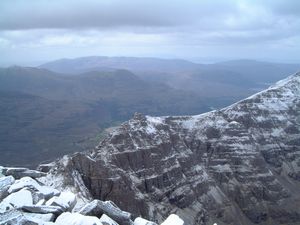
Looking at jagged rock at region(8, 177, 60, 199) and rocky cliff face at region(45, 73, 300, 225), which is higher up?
jagged rock at region(8, 177, 60, 199)

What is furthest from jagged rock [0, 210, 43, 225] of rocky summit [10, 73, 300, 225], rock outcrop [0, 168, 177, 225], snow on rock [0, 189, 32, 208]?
rocky summit [10, 73, 300, 225]

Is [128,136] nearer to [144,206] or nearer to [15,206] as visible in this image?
[144,206]

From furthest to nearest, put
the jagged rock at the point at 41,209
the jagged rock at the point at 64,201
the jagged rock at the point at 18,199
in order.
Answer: the jagged rock at the point at 64,201, the jagged rock at the point at 18,199, the jagged rock at the point at 41,209

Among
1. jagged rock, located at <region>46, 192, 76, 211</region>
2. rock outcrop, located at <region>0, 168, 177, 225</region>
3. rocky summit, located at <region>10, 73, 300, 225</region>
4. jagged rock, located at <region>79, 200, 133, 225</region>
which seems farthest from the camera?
rocky summit, located at <region>10, 73, 300, 225</region>

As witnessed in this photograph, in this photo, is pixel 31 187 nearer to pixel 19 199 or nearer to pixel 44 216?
pixel 19 199

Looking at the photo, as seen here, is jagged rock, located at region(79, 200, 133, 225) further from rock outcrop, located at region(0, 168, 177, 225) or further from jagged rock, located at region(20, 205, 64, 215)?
jagged rock, located at region(20, 205, 64, 215)

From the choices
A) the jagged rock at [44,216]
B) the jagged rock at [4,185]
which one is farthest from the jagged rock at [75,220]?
the jagged rock at [4,185]

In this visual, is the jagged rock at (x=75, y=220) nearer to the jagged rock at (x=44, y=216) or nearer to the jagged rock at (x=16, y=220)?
the jagged rock at (x=44, y=216)
